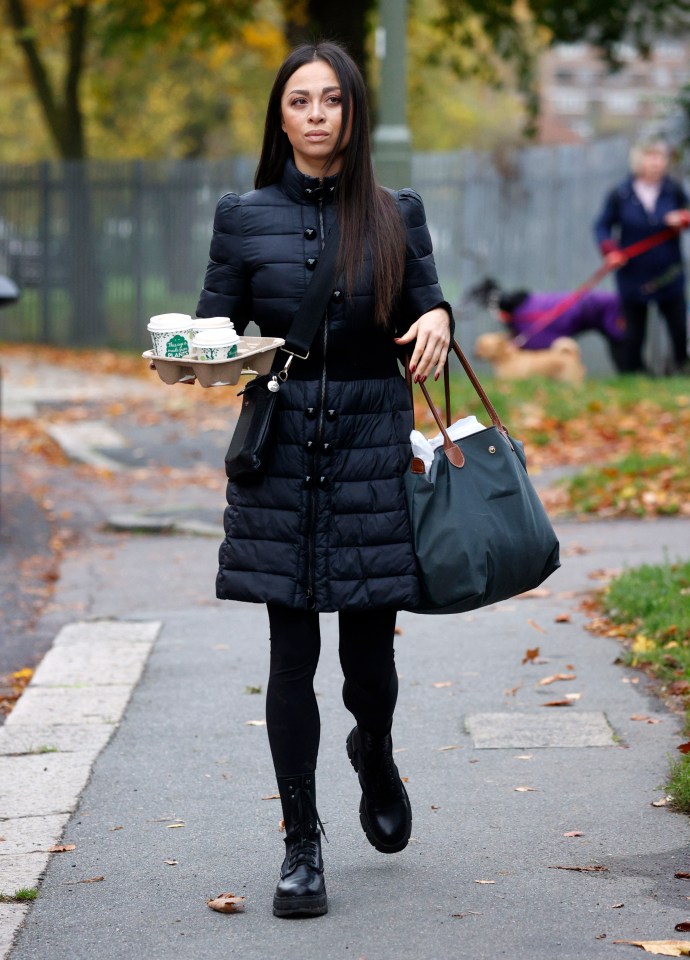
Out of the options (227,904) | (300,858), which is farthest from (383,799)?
(227,904)

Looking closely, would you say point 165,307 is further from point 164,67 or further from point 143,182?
point 164,67

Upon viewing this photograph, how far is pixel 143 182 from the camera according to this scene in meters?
21.7

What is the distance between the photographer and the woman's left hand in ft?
11.7

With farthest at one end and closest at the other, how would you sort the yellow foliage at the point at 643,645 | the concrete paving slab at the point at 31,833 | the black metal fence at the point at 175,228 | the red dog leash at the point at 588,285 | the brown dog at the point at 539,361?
the black metal fence at the point at 175,228
the brown dog at the point at 539,361
the red dog leash at the point at 588,285
the yellow foliage at the point at 643,645
the concrete paving slab at the point at 31,833

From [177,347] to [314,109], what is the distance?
67 centimetres

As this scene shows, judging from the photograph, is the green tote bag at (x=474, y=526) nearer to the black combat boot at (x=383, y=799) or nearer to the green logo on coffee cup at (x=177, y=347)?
the black combat boot at (x=383, y=799)

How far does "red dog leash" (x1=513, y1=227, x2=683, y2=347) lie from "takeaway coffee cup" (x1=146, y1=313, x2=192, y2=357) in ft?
34.5

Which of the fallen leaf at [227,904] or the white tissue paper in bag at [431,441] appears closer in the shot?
the fallen leaf at [227,904]

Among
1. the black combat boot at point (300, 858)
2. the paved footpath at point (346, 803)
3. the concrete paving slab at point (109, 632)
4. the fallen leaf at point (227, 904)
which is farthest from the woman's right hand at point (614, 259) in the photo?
the fallen leaf at point (227, 904)

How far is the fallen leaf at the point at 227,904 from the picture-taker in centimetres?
365

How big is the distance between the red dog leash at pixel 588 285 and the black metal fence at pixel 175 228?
9.78 feet

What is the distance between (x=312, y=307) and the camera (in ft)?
11.9

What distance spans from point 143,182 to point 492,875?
1886 cm

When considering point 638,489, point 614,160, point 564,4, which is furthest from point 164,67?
point 638,489
